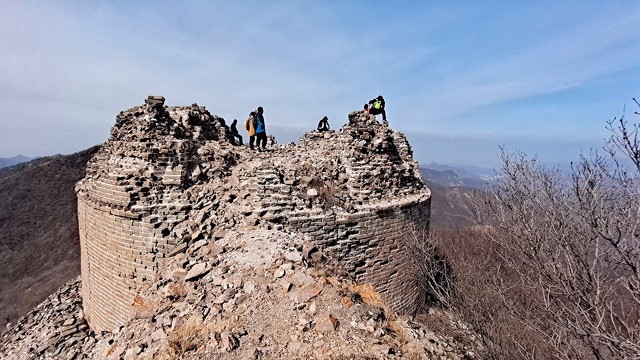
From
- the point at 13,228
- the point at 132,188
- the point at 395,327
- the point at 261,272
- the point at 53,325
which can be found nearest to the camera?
the point at 395,327

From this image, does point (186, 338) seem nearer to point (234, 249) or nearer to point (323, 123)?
point (234, 249)

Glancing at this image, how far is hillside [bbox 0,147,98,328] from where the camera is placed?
62.9ft

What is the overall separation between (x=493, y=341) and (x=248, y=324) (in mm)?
5193

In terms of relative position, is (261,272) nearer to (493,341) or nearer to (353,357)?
(353,357)

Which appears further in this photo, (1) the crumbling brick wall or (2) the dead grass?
(1) the crumbling brick wall

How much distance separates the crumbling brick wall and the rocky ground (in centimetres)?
66

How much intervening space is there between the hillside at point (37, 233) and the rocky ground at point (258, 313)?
1623 cm

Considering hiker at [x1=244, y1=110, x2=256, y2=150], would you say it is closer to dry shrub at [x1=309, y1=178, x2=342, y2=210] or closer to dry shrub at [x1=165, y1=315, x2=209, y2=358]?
dry shrub at [x1=309, y1=178, x2=342, y2=210]

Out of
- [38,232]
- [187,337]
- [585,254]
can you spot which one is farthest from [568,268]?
[38,232]

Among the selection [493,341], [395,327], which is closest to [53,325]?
[395,327]

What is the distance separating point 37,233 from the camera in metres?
27.3

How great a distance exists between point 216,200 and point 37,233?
27656mm

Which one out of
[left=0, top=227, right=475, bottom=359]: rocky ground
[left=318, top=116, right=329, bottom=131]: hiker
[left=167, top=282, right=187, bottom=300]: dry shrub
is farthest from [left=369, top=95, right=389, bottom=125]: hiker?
[left=167, top=282, right=187, bottom=300]: dry shrub

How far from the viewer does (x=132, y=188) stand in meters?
6.86
